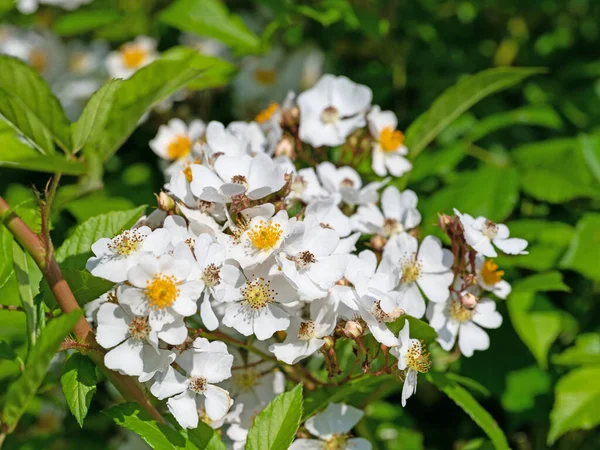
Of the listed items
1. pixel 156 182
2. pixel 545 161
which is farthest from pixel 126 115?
pixel 545 161

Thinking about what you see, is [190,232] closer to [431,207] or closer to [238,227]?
[238,227]

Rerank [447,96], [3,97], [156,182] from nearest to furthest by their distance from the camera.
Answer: [3,97] → [447,96] → [156,182]

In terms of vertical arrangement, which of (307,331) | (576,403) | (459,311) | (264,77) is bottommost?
(576,403)

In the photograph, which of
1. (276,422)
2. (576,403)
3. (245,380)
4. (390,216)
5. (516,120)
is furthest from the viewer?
(516,120)

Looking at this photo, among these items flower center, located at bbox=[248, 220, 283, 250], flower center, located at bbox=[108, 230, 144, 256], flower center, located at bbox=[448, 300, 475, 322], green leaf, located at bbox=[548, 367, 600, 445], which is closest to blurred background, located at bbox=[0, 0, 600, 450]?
green leaf, located at bbox=[548, 367, 600, 445]

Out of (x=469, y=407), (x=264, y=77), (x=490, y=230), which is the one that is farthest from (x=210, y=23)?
(x=469, y=407)

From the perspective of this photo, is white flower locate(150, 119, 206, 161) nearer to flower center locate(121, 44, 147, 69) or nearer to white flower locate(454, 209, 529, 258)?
flower center locate(121, 44, 147, 69)

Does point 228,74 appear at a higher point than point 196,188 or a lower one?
lower

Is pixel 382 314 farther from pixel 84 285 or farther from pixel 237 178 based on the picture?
pixel 84 285
